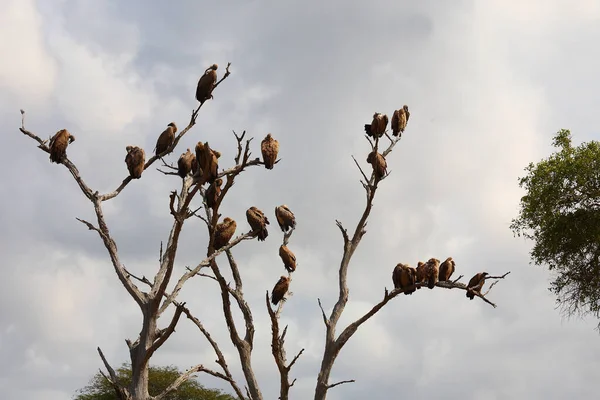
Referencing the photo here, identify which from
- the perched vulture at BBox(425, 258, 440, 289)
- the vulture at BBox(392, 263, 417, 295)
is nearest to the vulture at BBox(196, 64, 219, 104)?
the vulture at BBox(392, 263, 417, 295)

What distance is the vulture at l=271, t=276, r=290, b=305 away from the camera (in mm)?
8219

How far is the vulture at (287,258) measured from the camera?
8336 millimetres

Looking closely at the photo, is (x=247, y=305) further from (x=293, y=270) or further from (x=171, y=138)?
(x=171, y=138)

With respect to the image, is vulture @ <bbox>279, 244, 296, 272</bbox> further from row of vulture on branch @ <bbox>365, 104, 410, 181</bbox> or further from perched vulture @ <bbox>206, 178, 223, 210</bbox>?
row of vulture on branch @ <bbox>365, 104, 410, 181</bbox>

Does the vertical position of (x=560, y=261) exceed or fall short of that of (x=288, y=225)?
it exceeds it

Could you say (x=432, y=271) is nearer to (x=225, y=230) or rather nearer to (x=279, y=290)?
(x=279, y=290)

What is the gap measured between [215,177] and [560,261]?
20.5 meters

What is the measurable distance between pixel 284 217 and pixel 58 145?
2724mm

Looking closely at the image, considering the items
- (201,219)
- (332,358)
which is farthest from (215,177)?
(332,358)

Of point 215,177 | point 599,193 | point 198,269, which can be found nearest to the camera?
point 215,177

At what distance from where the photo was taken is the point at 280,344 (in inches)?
339

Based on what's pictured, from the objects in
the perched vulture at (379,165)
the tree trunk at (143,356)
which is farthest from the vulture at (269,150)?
the perched vulture at (379,165)

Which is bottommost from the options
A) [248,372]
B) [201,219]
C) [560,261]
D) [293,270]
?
[248,372]

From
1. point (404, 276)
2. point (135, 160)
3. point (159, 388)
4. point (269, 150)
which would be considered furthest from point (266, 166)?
point (159, 388)
